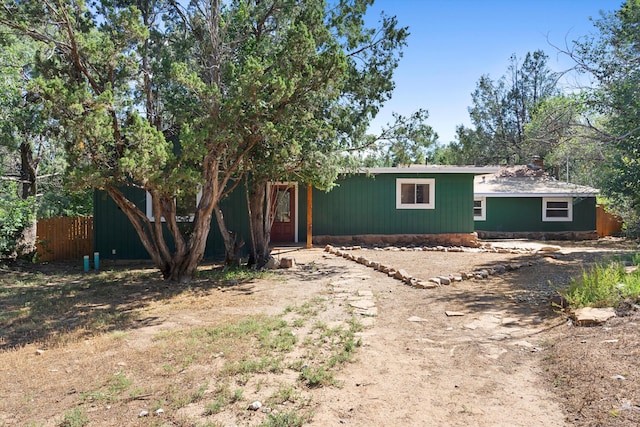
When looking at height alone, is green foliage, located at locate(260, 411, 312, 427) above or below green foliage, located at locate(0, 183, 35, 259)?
below

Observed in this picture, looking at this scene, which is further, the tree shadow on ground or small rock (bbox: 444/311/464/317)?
small rock (bbox: 444/311/464/317)

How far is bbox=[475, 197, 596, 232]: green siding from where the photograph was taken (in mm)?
17828

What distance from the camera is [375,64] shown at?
9.81 m

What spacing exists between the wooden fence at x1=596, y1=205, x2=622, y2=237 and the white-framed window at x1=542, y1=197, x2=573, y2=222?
70.0 inches

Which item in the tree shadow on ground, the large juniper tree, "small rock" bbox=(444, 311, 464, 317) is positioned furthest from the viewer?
the large juniper tree

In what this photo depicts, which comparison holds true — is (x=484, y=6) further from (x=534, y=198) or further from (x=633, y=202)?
(x=534, y=198)

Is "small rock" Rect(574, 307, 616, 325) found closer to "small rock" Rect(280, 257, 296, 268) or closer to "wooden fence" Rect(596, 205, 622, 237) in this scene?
"small rock" Rect(280, 257, 296, 268)

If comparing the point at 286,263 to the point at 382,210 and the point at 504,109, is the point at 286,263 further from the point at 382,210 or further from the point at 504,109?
the point at 504,109

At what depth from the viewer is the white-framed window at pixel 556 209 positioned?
17.9 meters

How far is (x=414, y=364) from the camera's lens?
399 centimetres

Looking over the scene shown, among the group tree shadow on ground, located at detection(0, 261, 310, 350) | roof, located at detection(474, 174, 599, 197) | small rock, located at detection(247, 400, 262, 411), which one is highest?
roof, located at detection(474, 174, 599, 197)

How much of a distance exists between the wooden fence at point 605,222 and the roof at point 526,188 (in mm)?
1148

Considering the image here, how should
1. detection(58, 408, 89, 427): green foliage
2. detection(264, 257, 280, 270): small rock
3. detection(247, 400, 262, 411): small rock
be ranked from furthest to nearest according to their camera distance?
detection(264, 257, 280, 270): small rock, detection(247, 400, 262, 411): small rock, detection(58, 408, 89, 427): green foliage

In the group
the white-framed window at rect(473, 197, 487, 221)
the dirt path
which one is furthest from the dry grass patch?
the white-framed window at rect(473, 197, 487, 221)
